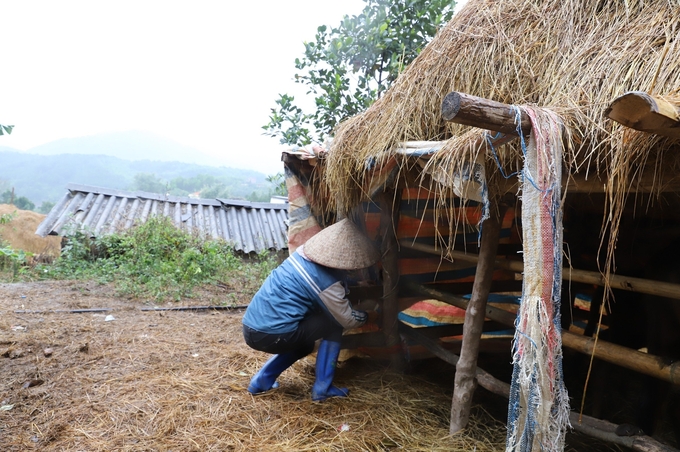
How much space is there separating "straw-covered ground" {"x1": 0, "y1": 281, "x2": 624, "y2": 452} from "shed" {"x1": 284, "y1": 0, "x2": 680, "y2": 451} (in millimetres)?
409

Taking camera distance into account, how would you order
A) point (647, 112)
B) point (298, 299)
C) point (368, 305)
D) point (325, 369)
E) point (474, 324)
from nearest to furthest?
1. point (647, 112)
2. point (474, 324)
3. point (298, 299)
4. point (325, 369)
5. point (368, 305)

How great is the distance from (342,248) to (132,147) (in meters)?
61.7

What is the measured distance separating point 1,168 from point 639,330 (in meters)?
48.9

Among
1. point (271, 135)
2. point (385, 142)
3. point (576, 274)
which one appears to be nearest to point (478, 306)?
point (576, 274)

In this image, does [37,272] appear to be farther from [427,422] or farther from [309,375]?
[427,422]

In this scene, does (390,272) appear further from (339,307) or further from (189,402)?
(189,402)

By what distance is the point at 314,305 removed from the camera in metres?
3.63

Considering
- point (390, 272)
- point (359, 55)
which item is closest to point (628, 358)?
point (390, 272)

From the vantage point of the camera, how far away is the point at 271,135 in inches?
308

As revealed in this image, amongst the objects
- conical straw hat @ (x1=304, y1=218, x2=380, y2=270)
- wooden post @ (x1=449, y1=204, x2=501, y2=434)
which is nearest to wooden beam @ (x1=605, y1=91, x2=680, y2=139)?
wooden post @ (x1=449, y1=204, x2=501, y2=434)

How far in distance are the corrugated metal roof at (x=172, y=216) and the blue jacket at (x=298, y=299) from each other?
6.79 metres

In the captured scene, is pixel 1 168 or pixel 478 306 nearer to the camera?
pixel 478 306

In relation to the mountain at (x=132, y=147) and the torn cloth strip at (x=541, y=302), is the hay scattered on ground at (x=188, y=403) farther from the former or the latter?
the mountain at (x=132, y=147)

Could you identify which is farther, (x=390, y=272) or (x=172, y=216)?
(x=172, y=216)
